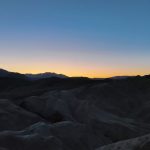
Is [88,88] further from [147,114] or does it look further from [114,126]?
[114,126]

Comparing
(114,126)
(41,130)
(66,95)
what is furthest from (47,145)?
(66,95)

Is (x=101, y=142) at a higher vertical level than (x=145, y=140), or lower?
lower

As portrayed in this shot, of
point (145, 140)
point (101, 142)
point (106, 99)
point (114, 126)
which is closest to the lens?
point (145, 140)

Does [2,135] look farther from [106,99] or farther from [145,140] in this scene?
[106,99]

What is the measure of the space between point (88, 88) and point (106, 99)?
→ 3.50 meters

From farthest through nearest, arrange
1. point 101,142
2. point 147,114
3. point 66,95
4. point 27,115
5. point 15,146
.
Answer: point 147,114 → point 66,95 → point 27,115 → point 101,142 → point 15,146

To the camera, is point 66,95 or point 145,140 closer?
point 145,140

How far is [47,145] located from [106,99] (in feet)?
139

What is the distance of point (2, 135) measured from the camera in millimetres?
13414

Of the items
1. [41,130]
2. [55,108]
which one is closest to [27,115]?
[55,108]

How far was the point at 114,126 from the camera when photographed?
30875mm

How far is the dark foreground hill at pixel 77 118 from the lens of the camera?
1319 centimetres

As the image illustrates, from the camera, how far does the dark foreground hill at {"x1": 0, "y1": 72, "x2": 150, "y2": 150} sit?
519 inches

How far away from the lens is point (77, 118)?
34219mm
